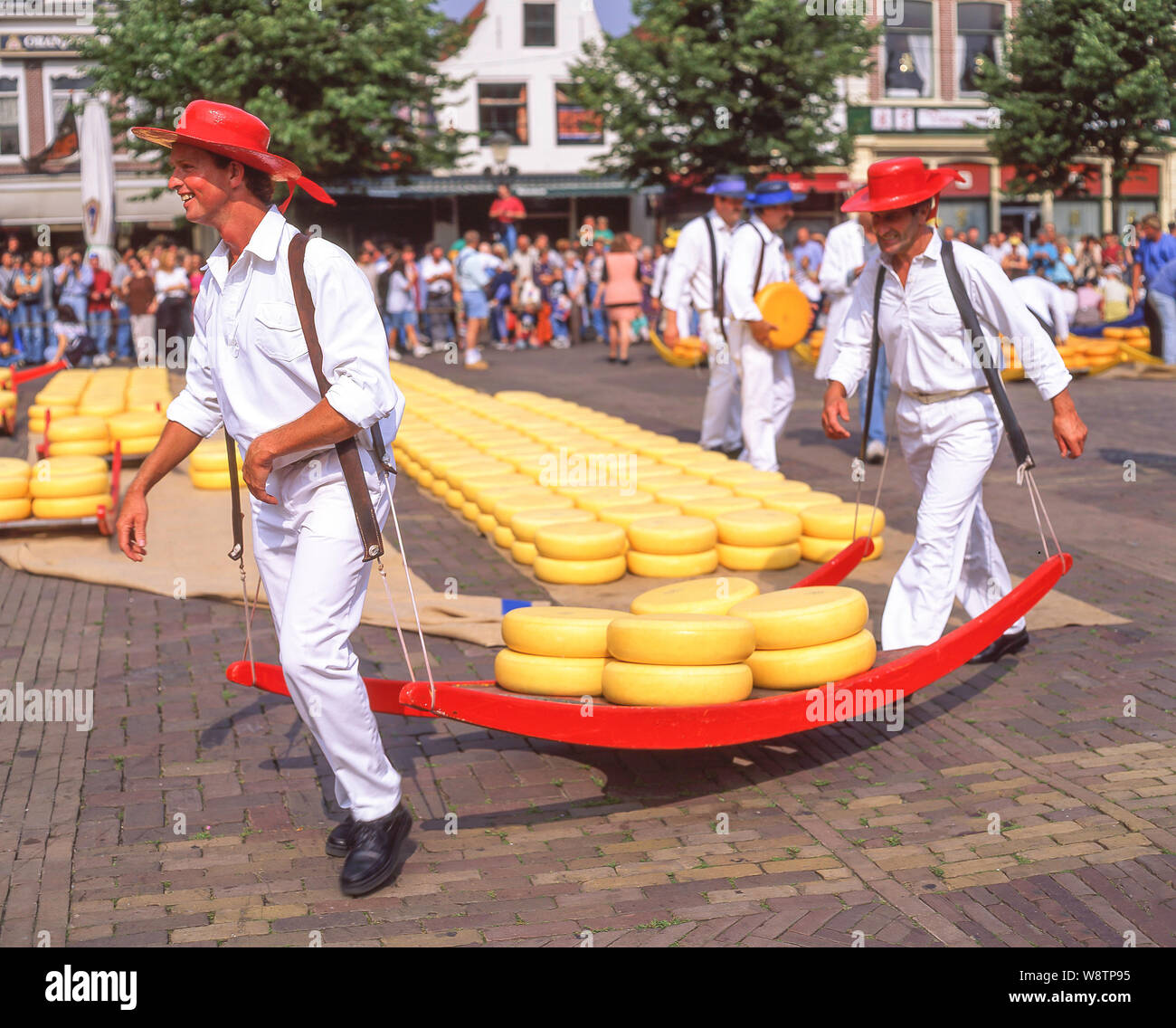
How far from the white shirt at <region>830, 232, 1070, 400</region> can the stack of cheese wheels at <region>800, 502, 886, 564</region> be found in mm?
2093

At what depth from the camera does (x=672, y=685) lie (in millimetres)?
4582

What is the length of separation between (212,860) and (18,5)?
37.9 meters

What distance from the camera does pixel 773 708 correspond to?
460cm

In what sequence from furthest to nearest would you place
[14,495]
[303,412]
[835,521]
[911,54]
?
[911,54], [14,495], [835,521], [303,412]

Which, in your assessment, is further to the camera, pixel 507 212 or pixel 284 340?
pixel 507 212

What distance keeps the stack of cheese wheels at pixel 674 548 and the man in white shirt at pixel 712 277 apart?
3.53m

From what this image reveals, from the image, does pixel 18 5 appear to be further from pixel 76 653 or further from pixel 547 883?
pixel 547 883

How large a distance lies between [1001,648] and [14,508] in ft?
21.0

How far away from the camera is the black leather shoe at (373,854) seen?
403cm

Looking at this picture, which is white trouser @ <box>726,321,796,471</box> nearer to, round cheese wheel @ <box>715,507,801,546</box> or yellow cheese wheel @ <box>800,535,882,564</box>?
yellow cheese wheel @ <box>800,535,882,564</box>

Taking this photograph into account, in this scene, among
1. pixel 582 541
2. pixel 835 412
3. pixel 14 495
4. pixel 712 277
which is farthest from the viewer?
pixel 712 277

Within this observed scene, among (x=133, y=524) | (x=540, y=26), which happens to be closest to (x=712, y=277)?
(x=133, y=524)

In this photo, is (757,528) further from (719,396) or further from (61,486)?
(61,486)

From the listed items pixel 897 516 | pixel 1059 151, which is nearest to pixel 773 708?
pixel 897 516
